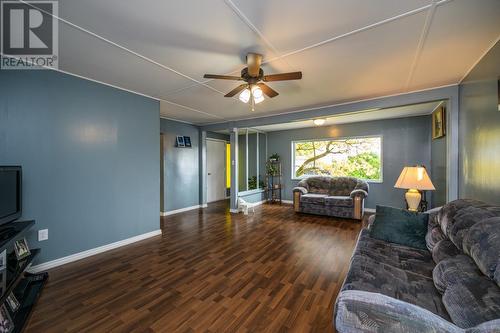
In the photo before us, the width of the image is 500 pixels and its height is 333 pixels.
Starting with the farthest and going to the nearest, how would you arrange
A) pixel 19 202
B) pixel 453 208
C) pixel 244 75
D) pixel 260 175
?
pixel 260 175 < pixel 244 75 < pixel 19 202 < pixel 453 208

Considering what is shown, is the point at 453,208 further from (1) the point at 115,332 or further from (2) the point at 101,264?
(2) the point at 101,264

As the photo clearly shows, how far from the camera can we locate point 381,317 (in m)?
0.95

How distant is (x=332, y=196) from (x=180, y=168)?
13.0ft

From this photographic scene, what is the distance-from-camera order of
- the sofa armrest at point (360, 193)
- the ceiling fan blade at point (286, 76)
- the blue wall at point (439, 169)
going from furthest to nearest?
the sofa armrest at point (360, 193)
the blue wall at point (439, 169)
the ceiling fan blade at point (286, 76)

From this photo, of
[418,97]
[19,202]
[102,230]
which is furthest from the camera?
[418,97]

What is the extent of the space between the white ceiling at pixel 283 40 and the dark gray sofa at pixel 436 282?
4.96 feet

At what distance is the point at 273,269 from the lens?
2395 mm

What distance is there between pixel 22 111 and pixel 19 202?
1.03m

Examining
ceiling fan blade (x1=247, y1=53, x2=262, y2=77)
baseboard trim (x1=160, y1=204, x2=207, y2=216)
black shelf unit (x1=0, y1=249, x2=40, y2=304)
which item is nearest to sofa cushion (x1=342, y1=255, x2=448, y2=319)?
ceiling fan blade (x1=247, y1=53, x2=262, y2=77)

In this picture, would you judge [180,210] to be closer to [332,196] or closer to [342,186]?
[332,196]

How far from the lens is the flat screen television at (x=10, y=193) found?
5.85 feet

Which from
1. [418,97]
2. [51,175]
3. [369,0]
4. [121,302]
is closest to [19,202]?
[51,175]

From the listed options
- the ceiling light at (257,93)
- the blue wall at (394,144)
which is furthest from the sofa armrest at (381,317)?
the blue wall at (394,144)

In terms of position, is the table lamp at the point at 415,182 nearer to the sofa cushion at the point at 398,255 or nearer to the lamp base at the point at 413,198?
the lamp base at the point at 413,198
